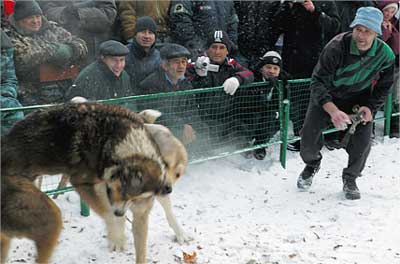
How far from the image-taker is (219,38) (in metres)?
6.17

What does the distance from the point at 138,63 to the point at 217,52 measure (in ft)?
3.30

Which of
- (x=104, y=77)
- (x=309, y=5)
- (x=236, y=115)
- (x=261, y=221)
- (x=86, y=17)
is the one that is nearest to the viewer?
(x=261, y=221)

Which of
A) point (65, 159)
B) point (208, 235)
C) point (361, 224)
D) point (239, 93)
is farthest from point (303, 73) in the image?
point (65, 159)

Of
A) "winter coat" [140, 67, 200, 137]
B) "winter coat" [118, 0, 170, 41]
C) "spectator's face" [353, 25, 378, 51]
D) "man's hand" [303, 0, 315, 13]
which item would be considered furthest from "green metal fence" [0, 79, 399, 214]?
Result: "spectator's face" [353, 25, 378, 51]

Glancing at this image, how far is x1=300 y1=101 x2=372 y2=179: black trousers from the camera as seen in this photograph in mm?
5703

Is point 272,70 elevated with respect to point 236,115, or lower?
elevated

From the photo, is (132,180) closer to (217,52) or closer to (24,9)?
(24,9)

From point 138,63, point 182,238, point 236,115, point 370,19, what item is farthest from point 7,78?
point 370,19

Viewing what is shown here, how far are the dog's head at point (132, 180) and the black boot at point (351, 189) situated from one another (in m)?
3.29

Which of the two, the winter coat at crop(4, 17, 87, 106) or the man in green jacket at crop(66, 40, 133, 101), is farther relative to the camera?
the man in green jacket at crop(66, 40, 133, 101)

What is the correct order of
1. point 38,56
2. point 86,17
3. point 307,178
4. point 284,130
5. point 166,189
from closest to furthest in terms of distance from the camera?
point 166,189
point 38,56
point 86,17
point 307,178
point 284,130

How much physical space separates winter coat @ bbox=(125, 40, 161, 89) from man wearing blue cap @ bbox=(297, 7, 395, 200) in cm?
181

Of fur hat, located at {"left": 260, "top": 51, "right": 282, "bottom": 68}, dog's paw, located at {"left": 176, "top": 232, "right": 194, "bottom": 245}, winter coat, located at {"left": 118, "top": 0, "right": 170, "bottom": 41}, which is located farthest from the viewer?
fur hat, located at {"left": 260, "top": 51, "right": 282, "bottom": 68}

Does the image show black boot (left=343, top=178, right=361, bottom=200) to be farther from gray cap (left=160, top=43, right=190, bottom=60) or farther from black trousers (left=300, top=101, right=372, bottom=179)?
gray cap (left=160, top=43, right=190, bottom=60)
